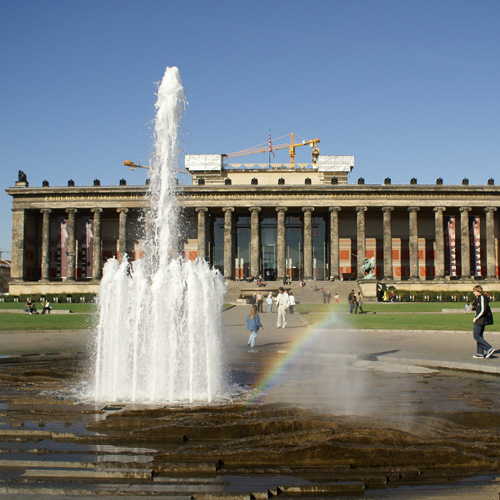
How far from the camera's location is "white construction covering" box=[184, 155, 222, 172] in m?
86.8

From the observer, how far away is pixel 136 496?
6.01m

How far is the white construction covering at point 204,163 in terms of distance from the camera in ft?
285

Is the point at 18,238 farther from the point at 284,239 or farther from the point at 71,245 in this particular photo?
the point at 284,239

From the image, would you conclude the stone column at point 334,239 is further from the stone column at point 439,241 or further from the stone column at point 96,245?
the stone column at point 96,245

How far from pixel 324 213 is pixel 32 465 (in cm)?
7212

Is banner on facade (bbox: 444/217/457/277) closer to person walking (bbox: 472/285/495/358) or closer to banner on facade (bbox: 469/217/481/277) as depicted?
banner on facade (bbox: 469/217/481/277)

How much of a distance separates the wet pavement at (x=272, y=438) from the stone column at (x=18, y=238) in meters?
61.4

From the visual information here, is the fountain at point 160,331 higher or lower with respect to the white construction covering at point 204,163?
lower

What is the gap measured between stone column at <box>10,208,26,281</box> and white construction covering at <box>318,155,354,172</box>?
44481mm

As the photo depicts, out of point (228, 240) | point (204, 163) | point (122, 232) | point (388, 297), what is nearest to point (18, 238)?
point (122, 232)

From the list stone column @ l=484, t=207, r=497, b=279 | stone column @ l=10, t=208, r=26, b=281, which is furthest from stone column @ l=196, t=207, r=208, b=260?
stone column @ l=484, t=207, r=497, b=279

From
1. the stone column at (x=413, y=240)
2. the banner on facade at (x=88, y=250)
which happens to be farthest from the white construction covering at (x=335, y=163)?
the banner on facade at (x=88, y=250)

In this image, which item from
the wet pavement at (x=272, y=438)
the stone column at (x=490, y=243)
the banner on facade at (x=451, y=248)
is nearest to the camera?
the wet pavement at (x=272, y=438)

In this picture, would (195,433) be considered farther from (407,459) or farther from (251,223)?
(251,223)
